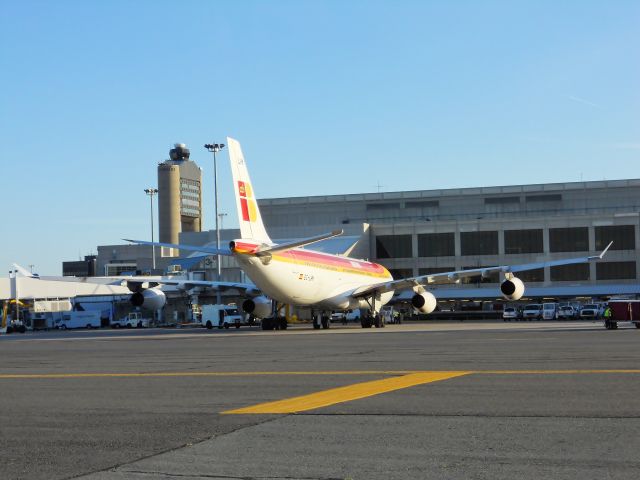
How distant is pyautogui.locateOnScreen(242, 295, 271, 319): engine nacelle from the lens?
56.9m

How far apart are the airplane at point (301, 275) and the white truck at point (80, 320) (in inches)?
1414

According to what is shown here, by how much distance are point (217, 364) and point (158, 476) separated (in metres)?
15.1

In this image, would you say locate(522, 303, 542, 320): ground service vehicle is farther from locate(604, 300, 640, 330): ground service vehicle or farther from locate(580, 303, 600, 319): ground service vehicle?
locate(604, 300, 640, 330): ground service vehicle

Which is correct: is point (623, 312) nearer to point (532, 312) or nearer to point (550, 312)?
point (550, 312)

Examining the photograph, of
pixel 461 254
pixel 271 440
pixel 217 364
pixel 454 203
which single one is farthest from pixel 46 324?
pixel 271 440

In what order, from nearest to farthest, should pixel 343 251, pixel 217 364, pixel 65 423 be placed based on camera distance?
pixel 65 423 → pixel 217 364 → pixel 343 251

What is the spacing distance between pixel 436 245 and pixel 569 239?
46.9 feet

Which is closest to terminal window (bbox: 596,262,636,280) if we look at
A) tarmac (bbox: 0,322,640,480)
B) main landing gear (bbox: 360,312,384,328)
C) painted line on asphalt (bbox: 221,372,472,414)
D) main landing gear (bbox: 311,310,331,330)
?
main landing gear (bbox: 360,312,384,328)

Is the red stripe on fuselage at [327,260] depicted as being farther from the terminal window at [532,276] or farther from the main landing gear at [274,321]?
the terminal window at [532,276]

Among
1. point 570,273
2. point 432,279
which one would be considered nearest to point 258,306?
point 432,279

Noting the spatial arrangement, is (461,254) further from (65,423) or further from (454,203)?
(65,423)

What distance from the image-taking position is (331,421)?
1143 centimetres

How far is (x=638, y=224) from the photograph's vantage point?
94938 mm

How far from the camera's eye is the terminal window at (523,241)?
318 ft
